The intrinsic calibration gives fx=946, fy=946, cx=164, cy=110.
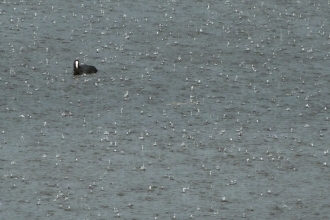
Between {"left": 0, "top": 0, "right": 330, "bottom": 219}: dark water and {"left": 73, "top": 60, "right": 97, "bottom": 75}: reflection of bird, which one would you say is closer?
{"left": 0, "top": 0, "right": 330, "bottom": 219}: dark water

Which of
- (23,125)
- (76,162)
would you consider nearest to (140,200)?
(76,162)

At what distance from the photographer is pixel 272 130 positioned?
26516 mm

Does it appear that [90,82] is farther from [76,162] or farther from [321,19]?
Answer: [321,19]

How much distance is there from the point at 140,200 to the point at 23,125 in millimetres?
6870

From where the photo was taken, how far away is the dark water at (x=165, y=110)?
2097 centimetres

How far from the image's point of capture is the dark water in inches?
826

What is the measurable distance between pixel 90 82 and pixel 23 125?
18.3 ft

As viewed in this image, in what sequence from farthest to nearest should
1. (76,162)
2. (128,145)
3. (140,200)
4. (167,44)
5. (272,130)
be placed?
(167,44), (272,130), (128,145), (76,162), (140,200)

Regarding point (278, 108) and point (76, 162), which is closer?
point (76, 162)

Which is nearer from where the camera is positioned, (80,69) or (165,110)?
(165,110)

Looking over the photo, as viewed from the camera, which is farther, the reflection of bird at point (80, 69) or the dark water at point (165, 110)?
the reflection of bird at point (80, 69)

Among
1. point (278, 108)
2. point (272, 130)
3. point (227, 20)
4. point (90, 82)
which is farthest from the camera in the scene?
point (227, 20)

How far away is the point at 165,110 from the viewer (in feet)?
93.1

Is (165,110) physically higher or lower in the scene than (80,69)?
lower
